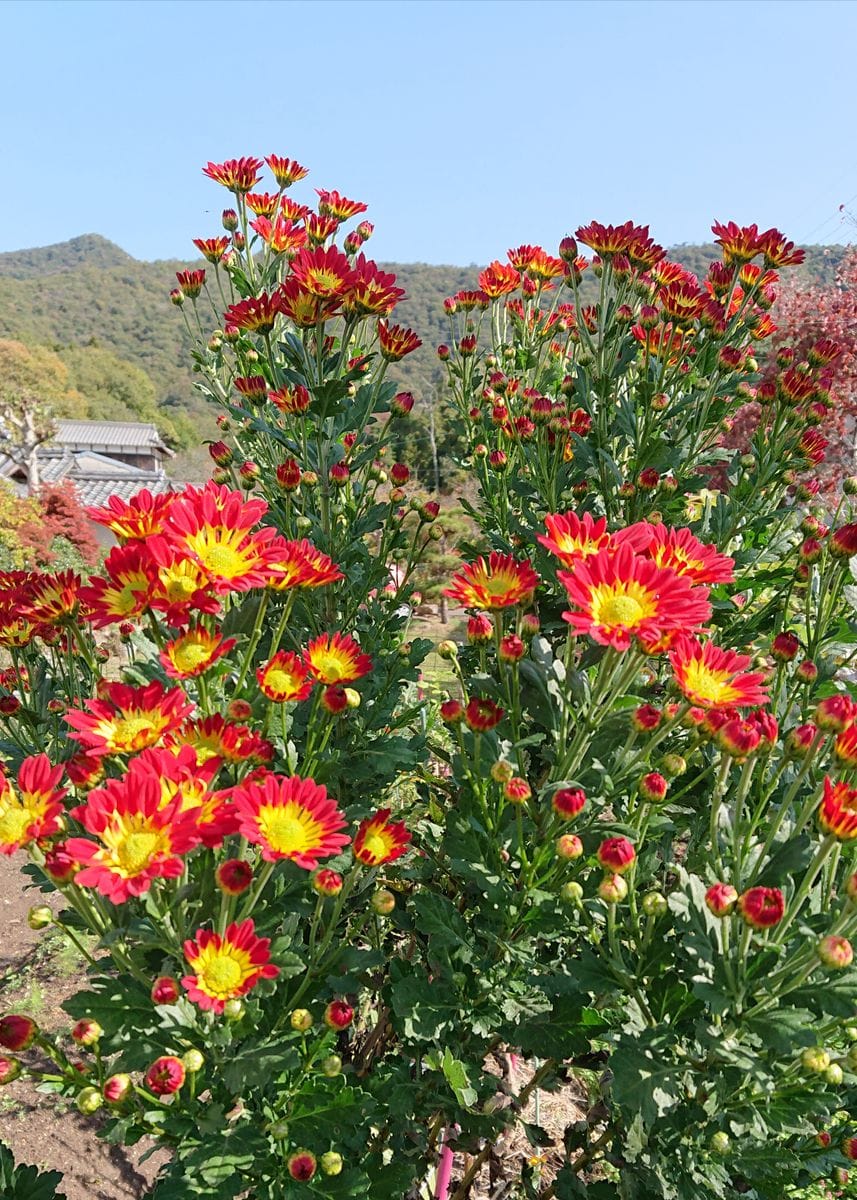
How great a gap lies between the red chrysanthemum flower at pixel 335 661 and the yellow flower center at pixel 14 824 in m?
0.45

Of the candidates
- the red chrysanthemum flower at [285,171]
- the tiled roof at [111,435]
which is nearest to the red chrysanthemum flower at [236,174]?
the red chrysanthemum flower at [285,171]

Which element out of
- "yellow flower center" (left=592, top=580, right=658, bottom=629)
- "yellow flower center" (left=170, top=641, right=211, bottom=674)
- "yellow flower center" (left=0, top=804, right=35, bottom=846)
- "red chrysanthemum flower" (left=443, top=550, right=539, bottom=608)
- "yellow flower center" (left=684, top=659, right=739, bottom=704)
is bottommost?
"yellow flower center" (left=0, top=804, right=35, bottom=846)

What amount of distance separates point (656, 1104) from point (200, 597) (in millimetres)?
978

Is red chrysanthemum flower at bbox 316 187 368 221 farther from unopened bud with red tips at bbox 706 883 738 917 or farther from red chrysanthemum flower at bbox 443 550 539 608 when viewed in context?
unopened bud with red tips at bbox 706 883 738 917

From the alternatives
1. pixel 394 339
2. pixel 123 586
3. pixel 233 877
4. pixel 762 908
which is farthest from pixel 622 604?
pixel 394 339

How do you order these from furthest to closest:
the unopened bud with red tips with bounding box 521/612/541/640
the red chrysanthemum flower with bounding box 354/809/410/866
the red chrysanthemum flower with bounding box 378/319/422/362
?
the red chrysanthemum flower with bounding box 378/319/422/362 → the unopened bud with red tips with bounding box 521/612/541/640 → the red chrysanthemum flower with bounding box 354/809/410/866


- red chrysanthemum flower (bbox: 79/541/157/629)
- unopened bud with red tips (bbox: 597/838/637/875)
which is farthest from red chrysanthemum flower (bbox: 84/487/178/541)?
unopened bud with red tips (bbox: 597/838/637/875)

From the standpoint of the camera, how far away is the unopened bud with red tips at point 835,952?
0.92m

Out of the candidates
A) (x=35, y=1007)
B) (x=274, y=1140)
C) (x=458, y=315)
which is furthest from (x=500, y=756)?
(x=35, y=1007)

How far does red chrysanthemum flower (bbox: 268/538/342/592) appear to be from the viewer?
1231 mm

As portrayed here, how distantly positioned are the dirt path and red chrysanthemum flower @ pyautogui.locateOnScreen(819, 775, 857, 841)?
2.45m

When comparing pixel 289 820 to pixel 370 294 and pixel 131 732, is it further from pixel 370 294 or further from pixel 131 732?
pixel 370 294

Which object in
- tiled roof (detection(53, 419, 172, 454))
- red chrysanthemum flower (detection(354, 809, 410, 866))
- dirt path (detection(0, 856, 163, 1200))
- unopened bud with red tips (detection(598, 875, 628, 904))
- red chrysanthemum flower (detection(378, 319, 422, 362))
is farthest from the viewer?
tiled roof (detection(53, 419, 172, 454))

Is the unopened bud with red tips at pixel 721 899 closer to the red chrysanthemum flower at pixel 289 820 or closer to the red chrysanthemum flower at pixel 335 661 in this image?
the red chrysanthemum flower at pixel 289 820
